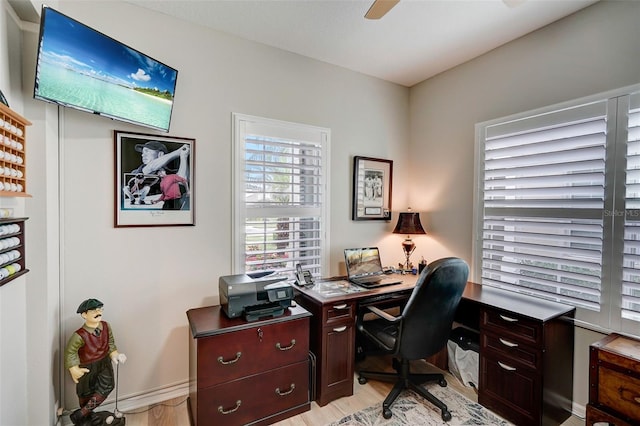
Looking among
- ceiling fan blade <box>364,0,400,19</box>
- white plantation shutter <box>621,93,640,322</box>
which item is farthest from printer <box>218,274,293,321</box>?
white plantation shutter <box>621,93,640,322</box>

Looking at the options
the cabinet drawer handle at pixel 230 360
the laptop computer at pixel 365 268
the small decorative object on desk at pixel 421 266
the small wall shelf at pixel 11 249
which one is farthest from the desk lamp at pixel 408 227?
the small wall shelf at pixel 11 249

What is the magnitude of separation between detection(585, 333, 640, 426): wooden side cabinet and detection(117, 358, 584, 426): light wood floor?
0.47 m

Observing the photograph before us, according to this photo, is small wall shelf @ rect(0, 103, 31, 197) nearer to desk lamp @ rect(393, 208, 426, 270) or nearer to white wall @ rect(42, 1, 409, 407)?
white wall @ rect(42, 1, 409, 407)

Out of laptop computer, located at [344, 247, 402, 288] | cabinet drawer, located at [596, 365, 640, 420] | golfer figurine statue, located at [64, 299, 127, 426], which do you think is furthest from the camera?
laptop computer, located at [344, 247, 402, 288]

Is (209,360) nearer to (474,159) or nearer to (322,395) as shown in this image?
(322,395)

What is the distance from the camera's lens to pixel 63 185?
6.25 feet

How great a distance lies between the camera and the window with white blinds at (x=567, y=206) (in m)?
1.91

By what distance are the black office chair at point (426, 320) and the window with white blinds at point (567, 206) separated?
29.4 inches

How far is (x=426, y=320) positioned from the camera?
2037 mm

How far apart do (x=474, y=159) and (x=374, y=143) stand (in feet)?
3.24

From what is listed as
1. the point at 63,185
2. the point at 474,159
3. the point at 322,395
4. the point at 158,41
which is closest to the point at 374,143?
the point at 474,159

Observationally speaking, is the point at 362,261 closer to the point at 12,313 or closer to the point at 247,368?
the point at 247,368

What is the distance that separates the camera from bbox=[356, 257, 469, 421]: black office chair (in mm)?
1948

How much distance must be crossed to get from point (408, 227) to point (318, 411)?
1823mm
